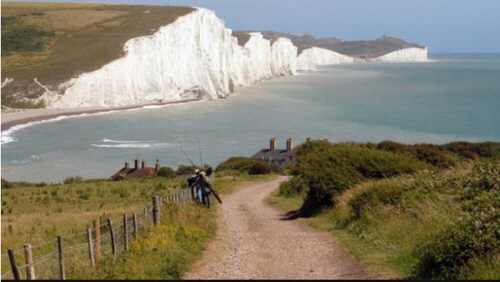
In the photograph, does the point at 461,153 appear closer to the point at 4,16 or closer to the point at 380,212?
A: the point at 380,212

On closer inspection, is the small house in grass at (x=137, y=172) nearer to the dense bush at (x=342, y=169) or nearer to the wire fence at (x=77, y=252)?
the dense bush at (x=342, y=169)

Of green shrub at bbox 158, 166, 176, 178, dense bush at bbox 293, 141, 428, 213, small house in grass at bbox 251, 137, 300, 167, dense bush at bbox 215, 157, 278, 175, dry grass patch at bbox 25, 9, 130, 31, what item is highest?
dry grass patch at bbox 25, 9, 130, 31

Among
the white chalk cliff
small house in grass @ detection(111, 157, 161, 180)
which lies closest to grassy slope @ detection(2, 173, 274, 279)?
small house in grass @ detection(111, 157, 161, 180)

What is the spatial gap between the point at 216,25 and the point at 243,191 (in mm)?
95048

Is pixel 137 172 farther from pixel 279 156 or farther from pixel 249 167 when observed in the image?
pixel 279 156

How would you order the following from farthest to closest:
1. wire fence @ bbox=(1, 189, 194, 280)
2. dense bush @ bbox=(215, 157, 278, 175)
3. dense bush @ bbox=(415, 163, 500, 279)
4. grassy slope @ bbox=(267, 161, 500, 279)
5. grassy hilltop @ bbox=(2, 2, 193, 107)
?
1. grassy hilltop @ bbox=(2, 2, 193, 107)
2. dense bush @ bbox=(215, 157, 278, 175)
3. grassy slope @ bbox=(267, 161, 500, 279)
4. wire fence @ bbox=(1, 189, 194, 280)
5. dense bush @ bbox=(415, 163, 500, 279)

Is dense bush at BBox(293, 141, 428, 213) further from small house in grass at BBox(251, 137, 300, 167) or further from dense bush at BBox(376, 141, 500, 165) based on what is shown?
small house in grass at BBox(251, 137, 300, 167)

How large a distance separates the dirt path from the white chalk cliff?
73.1 metres

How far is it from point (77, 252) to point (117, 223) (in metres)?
5.10

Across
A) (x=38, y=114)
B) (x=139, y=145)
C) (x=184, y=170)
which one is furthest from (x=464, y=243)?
(x=38, y=114)

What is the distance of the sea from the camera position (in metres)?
53.9

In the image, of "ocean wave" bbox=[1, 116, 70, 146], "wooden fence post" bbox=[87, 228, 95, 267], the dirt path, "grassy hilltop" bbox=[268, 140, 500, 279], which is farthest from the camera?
"ocean wave" bbox=[1, 116, 70, 146]

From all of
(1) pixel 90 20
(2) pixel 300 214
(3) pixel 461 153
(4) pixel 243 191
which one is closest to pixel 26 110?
(1) pixel 90 20

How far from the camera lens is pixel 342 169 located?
18.0 m
